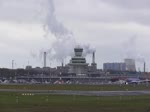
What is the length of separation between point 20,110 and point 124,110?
13.7 m

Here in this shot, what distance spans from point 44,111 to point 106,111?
8.22 m

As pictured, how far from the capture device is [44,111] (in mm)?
60875

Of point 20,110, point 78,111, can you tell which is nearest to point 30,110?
point 20,110

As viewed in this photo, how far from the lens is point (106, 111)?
62812 millimetres

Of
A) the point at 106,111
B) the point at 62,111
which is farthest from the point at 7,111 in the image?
the point at 106,111

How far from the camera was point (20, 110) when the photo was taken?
62844mm

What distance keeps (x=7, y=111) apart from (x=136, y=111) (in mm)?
16480

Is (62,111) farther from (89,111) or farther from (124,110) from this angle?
(124,110)

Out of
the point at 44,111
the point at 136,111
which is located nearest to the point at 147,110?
the point at 136,111

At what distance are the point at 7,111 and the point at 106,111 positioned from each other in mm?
12834

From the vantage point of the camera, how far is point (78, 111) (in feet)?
203

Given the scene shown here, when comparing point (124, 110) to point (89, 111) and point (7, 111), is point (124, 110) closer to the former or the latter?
point (89, 111)

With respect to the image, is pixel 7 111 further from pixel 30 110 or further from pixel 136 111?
pixel 136 111

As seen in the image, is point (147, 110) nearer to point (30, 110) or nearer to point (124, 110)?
point (124, 110)
